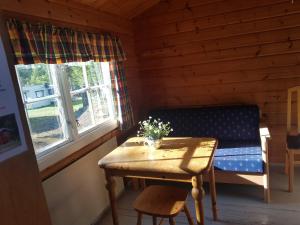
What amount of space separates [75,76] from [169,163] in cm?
127

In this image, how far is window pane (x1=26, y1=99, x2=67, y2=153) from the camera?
6.60ft

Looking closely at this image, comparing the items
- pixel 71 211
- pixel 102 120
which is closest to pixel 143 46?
pixel 102 120

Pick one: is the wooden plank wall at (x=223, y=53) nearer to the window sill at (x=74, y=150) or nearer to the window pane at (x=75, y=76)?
the window sill at (x=74, y=150)

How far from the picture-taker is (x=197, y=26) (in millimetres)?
3211

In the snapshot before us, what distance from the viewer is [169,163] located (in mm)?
1841

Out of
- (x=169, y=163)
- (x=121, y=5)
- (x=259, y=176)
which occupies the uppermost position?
(x=121, y=5)

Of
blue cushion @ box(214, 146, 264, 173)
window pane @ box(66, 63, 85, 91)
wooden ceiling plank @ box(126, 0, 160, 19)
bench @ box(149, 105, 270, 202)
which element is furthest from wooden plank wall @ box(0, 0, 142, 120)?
blue cushion @ box(214, 146, 264, 173)

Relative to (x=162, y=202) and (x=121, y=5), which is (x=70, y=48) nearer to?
(x=121, y=5)

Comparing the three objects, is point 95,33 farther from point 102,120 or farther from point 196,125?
point 196,125

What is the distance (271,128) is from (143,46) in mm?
1945

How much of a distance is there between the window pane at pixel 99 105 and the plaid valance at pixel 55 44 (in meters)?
0.39

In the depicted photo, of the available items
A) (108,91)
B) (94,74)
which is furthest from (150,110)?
(94,74)

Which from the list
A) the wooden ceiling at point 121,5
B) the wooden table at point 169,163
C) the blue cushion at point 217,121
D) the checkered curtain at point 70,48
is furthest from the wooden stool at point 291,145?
the wooden ceiling at point 121,5

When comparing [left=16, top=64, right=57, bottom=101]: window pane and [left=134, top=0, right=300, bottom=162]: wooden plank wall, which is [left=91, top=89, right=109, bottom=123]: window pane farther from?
[left=134, top=0, right=300, bottom=162]: wooden plank wall
